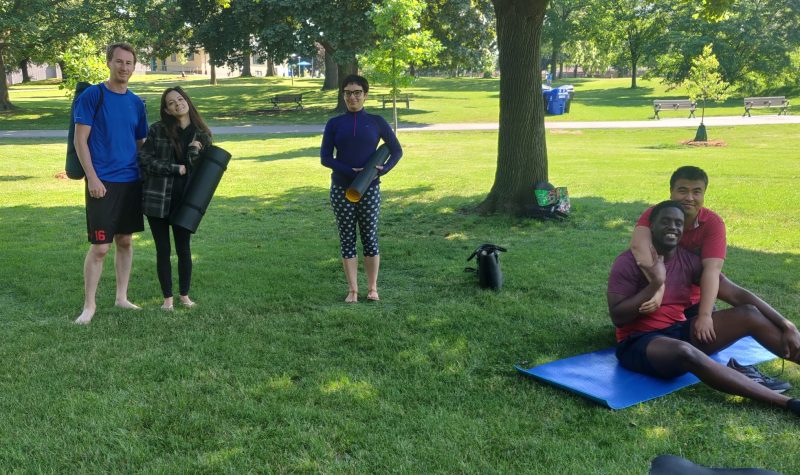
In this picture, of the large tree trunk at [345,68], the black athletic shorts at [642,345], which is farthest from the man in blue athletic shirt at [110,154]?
the large tree trunk at [345,68]

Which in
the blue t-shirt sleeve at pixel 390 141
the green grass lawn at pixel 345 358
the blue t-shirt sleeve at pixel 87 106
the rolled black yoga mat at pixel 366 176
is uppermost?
the blue t-shirt sleeve at pixel 87 106

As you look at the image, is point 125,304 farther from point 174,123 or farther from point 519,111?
point 519,111

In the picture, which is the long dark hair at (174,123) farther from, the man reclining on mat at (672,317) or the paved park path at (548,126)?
the paved park path at (548,126)

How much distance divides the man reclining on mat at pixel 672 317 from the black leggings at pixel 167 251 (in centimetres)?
327

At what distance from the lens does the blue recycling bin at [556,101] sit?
3281 centimetres

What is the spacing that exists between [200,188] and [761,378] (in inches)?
161

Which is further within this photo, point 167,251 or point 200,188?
point 167,251

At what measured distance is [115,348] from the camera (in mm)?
4590

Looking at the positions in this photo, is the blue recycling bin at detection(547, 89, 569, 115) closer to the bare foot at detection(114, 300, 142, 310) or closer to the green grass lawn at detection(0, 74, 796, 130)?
the green grass lawn at detection(0, 74, 796, 130)

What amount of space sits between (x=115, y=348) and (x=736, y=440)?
3.79m

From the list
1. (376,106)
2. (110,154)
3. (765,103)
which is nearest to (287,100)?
(376,106)

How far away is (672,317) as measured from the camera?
4.29 m

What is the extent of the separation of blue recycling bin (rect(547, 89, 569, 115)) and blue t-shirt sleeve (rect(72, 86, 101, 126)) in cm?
2981

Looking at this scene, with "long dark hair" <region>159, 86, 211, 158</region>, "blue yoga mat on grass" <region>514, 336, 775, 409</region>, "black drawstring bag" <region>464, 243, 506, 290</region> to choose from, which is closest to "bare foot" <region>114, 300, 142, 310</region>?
"long dark hair" <region>159, 86, 211, 158</region>
